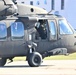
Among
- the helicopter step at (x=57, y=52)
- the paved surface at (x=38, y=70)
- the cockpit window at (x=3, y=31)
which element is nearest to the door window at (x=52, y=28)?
the helicopter step at (x=57, y=52)

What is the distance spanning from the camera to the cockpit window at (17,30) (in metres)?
17.6

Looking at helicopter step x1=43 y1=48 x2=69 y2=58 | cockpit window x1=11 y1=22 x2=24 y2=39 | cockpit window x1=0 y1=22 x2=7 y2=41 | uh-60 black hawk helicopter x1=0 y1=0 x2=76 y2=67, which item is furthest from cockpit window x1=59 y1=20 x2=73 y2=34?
cockpit window x1=0 y1=22 x2=7 y2=41

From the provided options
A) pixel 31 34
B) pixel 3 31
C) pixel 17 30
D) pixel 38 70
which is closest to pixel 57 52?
pixel 31 34

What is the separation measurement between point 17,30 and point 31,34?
2.41 feet

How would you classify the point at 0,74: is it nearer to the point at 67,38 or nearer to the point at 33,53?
the point at 33,53

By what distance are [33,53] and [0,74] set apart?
171 inches

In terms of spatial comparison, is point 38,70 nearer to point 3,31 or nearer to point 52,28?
point 3,31

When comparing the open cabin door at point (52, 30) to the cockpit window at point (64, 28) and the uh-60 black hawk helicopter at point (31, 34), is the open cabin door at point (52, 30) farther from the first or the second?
the cockpit window at point (64, 28)

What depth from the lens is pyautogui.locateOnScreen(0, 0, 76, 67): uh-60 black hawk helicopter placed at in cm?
1762

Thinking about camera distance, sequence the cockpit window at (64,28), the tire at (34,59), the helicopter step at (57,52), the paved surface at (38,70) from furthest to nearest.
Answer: the cockpit window at (64,28) → the helicopter step at (57,52) → the tire at (34,59) → the paved surface at (38,70)

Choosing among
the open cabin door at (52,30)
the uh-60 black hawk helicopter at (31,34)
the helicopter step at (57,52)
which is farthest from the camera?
the open cabin door at (52,30)

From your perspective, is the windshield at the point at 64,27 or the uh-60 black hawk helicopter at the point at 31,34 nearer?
the uh-60 black hawk helicopter at the point at 31,34

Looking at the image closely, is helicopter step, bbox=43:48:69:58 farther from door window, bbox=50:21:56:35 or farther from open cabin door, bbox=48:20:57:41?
door window, bbox=50:21:56:35

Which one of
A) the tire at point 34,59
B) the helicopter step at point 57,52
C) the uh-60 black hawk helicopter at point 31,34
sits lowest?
the tire at point 34,59
